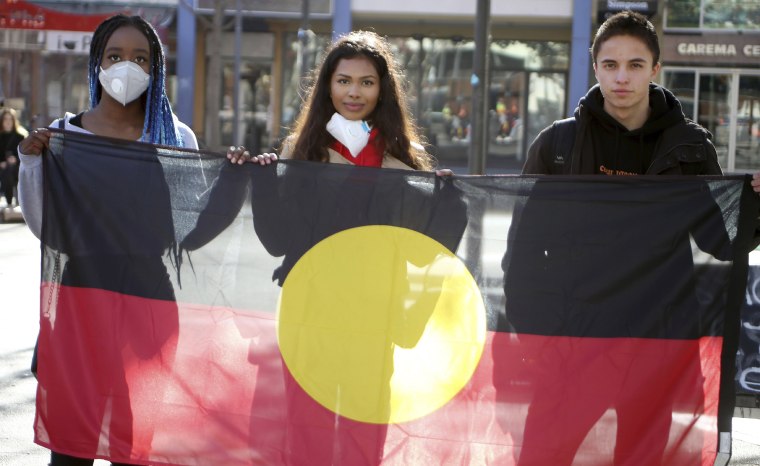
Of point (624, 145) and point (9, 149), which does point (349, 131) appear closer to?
point (624, 145)

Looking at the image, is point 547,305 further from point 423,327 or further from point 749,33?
point 749,33

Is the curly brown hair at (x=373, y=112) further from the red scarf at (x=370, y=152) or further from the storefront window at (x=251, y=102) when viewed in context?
the storefront window at (x=251, y=102)

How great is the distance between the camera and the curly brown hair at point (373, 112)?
402 centimetres

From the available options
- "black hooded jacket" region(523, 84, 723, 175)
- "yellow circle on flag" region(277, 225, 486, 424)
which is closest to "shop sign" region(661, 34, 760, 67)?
"black hooded jacket" region(523, 84, 723, 175)

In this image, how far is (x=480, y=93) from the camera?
10453 millimetres

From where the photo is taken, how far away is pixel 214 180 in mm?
4031

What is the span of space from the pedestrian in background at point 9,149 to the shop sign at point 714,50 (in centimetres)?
1443

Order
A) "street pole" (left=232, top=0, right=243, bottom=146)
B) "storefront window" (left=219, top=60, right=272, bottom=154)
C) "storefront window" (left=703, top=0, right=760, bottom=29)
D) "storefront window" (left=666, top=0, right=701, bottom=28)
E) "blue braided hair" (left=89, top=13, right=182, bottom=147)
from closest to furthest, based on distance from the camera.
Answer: "blue braided hair" (left=89, top=13, right=182, bottom=147)
"street pole" (left=232, top=0, right=243, bottom=146)
"storefront window" (left=703, top=0, right=760, bottom=29)
"storefront window" (left=666, top=0, right=701, bottom=28)
"storefront window" (left=219, top=60, right=272, bottom=154)

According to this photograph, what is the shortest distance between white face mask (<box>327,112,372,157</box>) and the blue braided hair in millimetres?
623

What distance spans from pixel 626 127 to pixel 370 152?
895 millimetres

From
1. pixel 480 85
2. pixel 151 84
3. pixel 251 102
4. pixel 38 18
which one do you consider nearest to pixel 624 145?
pixel 151 84

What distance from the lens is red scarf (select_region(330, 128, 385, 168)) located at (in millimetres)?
4039

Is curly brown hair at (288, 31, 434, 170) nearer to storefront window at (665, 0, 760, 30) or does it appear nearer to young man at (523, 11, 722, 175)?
young man at (523, 11, 722, 175)

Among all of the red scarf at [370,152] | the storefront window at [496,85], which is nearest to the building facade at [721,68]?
the storefront window at [496,85]
